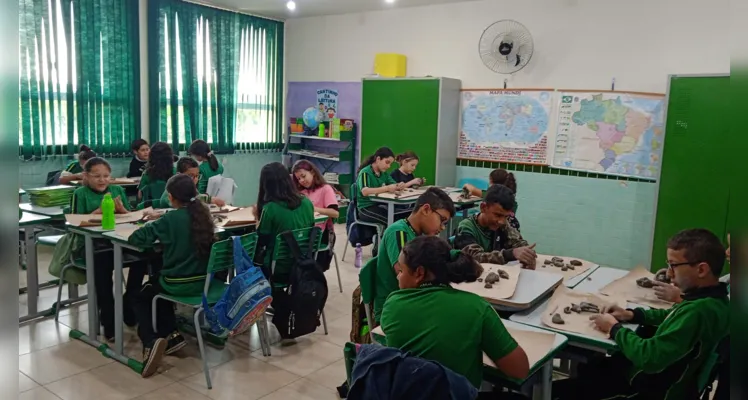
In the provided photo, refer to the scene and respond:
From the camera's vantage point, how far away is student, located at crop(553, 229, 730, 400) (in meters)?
1.79

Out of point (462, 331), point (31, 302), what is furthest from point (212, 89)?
point (462, 331)

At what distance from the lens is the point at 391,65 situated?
701 cm

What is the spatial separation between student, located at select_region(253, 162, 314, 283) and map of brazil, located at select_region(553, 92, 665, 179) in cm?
353

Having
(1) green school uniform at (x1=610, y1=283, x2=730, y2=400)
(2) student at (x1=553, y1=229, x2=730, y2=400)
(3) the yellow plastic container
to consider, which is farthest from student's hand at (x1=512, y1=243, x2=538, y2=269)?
(3) the yellow plastic container

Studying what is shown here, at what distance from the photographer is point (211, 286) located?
132 inches

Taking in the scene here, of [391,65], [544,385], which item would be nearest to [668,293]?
[544,385]

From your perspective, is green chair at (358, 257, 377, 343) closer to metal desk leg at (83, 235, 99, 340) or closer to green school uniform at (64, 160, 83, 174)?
metal desk leg at (83, 235, 99, 340)

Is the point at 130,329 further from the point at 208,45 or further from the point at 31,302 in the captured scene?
the point at 208,45

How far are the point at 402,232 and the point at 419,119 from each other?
432cm

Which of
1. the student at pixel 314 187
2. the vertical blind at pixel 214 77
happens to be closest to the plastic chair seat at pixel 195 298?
the student at pixel 314 187

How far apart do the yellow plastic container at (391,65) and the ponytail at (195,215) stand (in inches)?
169

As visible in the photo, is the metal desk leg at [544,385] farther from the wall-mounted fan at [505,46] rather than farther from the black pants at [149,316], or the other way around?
the wall-mounted fan at [505,46]

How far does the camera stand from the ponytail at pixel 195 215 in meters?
3.10

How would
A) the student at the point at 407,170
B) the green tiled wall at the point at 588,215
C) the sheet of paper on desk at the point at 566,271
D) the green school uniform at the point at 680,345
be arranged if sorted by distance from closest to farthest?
1. the green school uniform at the point at 680,345
2. the sheet of paper on desk at the point at 566,271
3. the green tiled wall at the point at 588,215
4. the student at the point at 407,170
